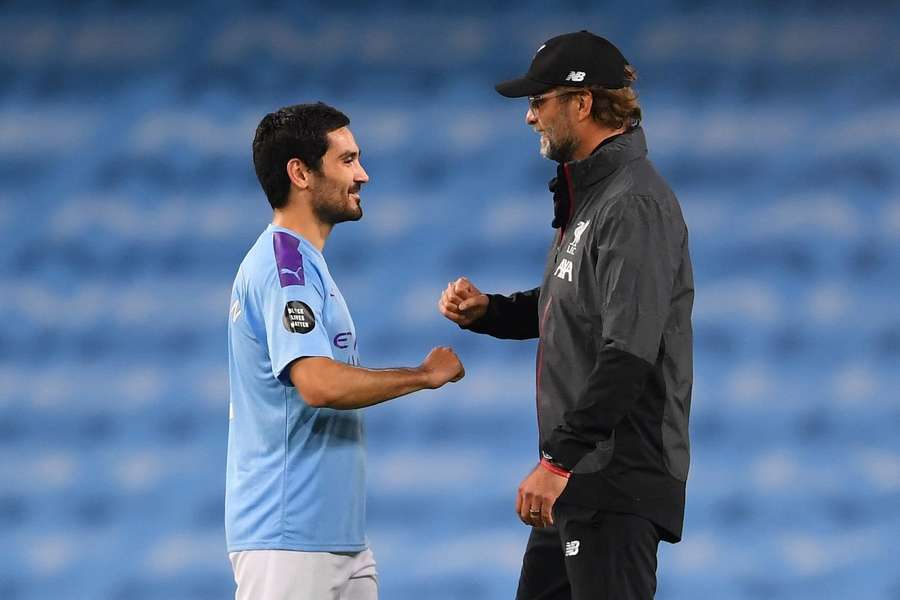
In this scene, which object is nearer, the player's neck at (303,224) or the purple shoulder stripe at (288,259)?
the purple shoulder stripe at (288,259)

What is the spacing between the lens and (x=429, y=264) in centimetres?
421

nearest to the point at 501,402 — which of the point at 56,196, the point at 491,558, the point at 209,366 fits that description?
the point at 491,558

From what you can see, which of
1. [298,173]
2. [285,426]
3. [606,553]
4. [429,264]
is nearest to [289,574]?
[285,426]

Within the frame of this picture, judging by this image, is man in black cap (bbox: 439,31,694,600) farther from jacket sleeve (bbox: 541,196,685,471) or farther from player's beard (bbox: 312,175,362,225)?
player's beard (bbox: 312,175,362,225)

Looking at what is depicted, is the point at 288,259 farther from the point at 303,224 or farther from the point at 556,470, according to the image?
the point at 556,470

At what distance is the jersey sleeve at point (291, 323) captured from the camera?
8.18ft

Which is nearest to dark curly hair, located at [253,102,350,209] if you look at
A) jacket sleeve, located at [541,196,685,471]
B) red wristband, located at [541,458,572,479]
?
jacket sleeve, located at [541,196,685,471]

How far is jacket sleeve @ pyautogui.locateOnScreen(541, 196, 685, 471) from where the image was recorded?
237 cm

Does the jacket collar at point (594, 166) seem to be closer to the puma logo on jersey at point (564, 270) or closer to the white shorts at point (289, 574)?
the puma logo on jersey at point (564, 270)

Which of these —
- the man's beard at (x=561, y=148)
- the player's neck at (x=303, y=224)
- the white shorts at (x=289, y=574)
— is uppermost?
the man's beard at (x=561, y=148)

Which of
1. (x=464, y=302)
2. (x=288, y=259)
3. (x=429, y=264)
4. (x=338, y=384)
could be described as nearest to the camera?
(x=338, y=384)

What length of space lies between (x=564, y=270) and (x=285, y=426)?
0.61 m

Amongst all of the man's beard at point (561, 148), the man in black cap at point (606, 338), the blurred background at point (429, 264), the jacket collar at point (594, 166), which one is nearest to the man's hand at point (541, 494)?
the man in black cap at point (606, 338)

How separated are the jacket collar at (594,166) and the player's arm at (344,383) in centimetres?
45
